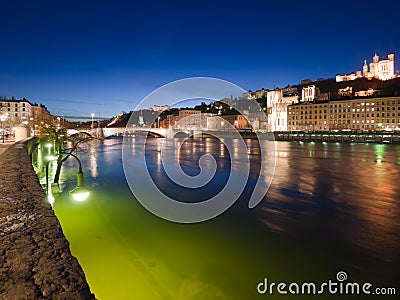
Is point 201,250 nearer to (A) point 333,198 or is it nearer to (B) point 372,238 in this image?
(B) point 372,238

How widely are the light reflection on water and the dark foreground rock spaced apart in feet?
9.74

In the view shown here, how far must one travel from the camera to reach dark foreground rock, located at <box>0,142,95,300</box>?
206cm

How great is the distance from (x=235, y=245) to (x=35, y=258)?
6.15m

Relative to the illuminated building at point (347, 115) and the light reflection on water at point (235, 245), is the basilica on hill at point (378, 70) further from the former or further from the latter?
the light reflection on water at point (235, 245)

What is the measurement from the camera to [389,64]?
469ft

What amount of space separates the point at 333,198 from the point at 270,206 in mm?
3481

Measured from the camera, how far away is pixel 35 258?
2.47 metres

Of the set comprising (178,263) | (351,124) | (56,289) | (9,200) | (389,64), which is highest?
(389,64)

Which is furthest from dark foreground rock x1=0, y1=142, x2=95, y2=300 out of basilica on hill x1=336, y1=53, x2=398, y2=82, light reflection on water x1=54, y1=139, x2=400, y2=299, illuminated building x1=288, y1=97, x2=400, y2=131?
basilica on hill x1=336, y1=53, x2=398, y2=82

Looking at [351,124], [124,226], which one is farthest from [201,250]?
[351,124]

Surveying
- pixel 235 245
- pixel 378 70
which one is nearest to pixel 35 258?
pixel 235 245

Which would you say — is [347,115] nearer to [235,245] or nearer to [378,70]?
[378,70]

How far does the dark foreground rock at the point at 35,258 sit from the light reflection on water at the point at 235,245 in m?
2.97

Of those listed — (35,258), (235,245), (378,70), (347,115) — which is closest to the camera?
(35,258)
